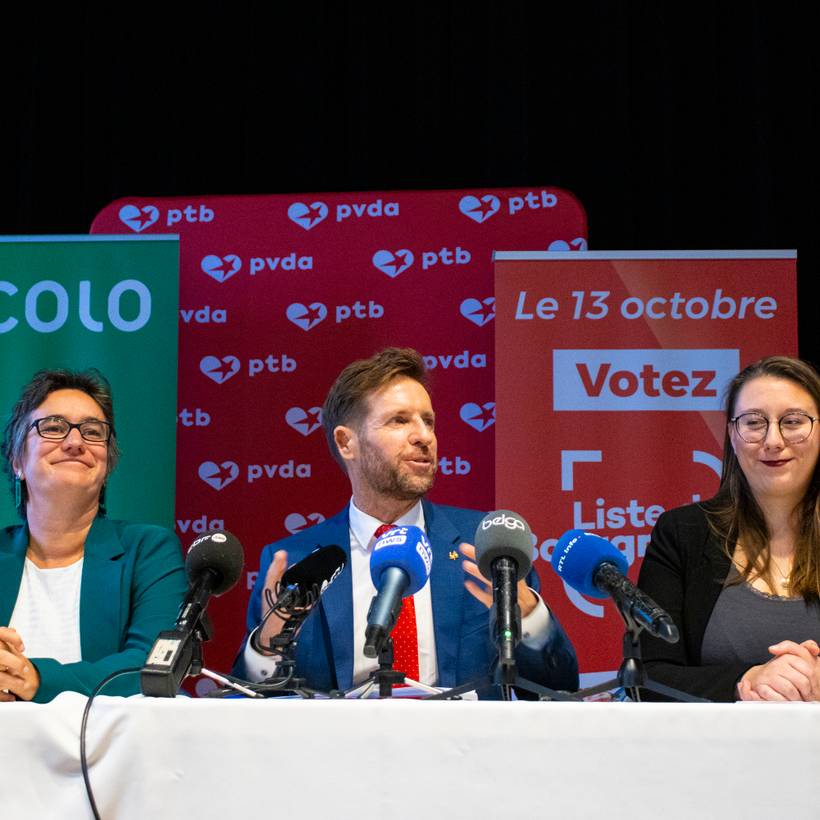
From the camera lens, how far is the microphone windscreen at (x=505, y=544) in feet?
5.77

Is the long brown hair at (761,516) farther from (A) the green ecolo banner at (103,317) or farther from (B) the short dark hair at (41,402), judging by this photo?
(A) the green ecolo banner at (103,317)

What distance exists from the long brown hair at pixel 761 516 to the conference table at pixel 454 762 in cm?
114

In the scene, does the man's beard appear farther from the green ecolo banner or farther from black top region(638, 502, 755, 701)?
the green ecolo banner

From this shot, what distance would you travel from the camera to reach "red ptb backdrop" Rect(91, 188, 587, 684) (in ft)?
14.8

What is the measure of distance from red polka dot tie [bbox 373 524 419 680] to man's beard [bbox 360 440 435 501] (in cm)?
25

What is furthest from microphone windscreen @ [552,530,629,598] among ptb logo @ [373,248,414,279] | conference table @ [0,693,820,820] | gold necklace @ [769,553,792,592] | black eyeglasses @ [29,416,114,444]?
ptb logo @ [373,248,414,279]

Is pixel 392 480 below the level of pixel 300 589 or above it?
above

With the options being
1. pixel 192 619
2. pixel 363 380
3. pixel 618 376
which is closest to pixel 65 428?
pixel 363 380

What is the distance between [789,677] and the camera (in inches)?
81.7

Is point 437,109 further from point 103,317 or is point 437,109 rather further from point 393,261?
point 103,317

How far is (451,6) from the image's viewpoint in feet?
15.9

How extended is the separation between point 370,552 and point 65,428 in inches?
34.4

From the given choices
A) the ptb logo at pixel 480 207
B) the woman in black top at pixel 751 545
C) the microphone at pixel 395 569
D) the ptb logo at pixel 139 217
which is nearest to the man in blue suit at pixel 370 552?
the woman in black top at pixel 751 545

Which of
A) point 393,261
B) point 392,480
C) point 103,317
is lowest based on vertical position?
point 392,480
